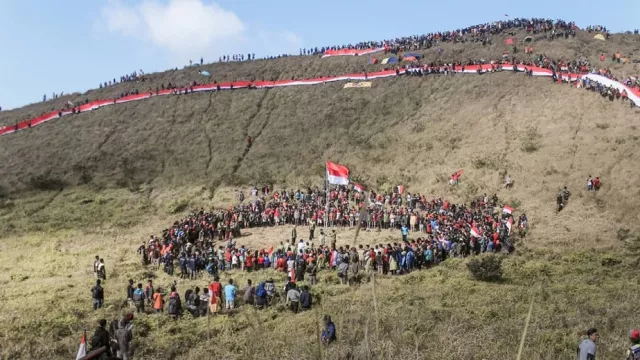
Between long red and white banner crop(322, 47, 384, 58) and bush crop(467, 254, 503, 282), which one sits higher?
long red and white banner crop(322, 47, 384, 58)

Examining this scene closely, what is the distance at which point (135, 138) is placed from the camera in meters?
61.5

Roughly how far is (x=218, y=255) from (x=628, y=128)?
1086 inches

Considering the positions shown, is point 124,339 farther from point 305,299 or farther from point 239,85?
point 239,85

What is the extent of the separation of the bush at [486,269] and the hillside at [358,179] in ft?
1.61

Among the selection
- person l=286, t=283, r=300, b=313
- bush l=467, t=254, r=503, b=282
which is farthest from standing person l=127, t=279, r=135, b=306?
bush l=467, t=254, r=503, b=282

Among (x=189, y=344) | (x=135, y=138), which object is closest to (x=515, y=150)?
(x=189, y=344)

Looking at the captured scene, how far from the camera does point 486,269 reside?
869 inches

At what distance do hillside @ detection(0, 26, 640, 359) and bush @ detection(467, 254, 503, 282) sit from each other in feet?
1.61

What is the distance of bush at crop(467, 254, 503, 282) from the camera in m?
22.0

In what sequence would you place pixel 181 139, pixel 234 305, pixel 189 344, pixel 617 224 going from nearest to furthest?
pixel 189 344, pixel 234 305, pixel 617 224, pixel 181 139

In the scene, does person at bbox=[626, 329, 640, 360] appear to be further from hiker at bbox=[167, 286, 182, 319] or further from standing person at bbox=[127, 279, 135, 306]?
standing person at bbox=[127, 279, 135, 306]

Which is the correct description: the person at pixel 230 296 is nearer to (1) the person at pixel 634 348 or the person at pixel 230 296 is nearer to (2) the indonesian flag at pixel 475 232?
(1) the person at pixel 634 348

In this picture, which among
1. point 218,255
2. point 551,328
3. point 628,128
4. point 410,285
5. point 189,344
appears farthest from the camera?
point 628,128

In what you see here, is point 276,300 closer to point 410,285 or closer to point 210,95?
point 410,285
